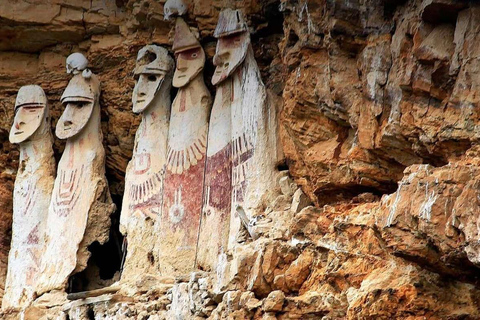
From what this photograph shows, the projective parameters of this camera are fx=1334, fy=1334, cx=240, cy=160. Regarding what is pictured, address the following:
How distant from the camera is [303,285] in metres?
7.77

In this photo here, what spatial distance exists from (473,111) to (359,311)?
49.7 inches

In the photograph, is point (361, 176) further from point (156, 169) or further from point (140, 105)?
point (140, 105)

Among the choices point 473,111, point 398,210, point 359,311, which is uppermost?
point 473,111

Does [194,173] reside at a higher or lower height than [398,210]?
higher

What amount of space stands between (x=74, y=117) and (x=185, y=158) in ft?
4.56

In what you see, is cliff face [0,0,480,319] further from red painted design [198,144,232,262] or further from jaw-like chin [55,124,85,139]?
jaw-like chin [55,124,85,139]

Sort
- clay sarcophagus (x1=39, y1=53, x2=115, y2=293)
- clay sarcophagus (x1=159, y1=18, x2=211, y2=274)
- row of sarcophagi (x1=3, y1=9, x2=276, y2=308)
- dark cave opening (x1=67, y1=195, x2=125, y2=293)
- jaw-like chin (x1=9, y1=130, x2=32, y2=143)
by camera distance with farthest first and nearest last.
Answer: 1. jaw-like chin (x1=9, y1=130, x2=32, y2=143)
2. dark cave opening (x1=67, y1=195, x2=125, y2=293)
3. clay sarcophagus (x1=39, y1=53, x2=115, y2=293)
4. clay sarcophagus (x1=159, y1=18, x2=211, y2=274)
5. row of sarcophagi (x1=3, y1=9, x2=276, y2=308)

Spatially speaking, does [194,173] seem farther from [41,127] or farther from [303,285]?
[303,285]

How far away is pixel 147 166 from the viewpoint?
11.1 metres

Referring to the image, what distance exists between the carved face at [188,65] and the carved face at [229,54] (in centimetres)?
42

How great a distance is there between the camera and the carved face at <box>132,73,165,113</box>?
1127cm

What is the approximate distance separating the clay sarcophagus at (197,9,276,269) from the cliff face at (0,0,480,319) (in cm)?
18

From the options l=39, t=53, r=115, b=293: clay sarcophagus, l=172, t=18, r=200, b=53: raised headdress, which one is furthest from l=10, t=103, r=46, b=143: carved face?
l=172, t=18, r=200, b=53: raised headdress

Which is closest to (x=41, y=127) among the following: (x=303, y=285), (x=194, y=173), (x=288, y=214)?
(x=194, y=173)
